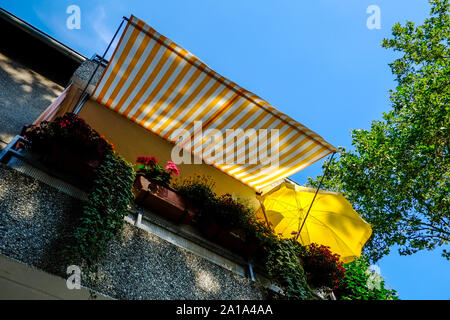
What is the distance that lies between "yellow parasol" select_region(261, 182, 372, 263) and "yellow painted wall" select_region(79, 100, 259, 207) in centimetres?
128

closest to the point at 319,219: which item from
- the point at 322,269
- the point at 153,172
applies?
the point at 322,269

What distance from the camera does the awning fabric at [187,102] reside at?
17.7ft

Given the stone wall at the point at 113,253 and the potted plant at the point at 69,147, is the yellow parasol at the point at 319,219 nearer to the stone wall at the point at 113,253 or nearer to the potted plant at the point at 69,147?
the stone wall at the point at 113,253

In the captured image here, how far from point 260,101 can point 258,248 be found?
8.26 feet

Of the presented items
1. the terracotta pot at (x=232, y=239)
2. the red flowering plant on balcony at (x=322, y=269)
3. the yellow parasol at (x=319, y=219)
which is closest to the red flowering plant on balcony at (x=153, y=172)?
the terracotta pot at (x=232, y=239)

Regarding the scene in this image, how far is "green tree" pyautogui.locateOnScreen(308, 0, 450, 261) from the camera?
11859 millimetres

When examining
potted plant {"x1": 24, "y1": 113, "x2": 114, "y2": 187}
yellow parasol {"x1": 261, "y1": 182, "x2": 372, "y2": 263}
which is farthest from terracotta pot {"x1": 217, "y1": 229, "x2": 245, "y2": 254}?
potted plant {"x1": 24, "y1": 113, "x2": 114, "y2": 187}

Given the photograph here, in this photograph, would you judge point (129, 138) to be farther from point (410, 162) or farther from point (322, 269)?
point (410, 162)

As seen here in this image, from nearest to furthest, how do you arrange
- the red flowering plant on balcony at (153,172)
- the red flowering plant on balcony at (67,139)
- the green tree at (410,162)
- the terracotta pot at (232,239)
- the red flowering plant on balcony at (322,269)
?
the red flowering plant on balcony at (67,139)
the red flowering plant on balcony at (153,172)
the terracotta pot at (232,239)
the red flowering plant on balcony at (322,269)
the green tree at (410,162)

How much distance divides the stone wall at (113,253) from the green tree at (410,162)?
9.76 m

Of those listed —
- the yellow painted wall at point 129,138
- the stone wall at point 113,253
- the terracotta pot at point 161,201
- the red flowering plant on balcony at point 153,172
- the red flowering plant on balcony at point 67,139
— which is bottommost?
the stone wall at point 113,253

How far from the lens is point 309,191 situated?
7.30 metres

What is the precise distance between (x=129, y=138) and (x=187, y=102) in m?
1.61
